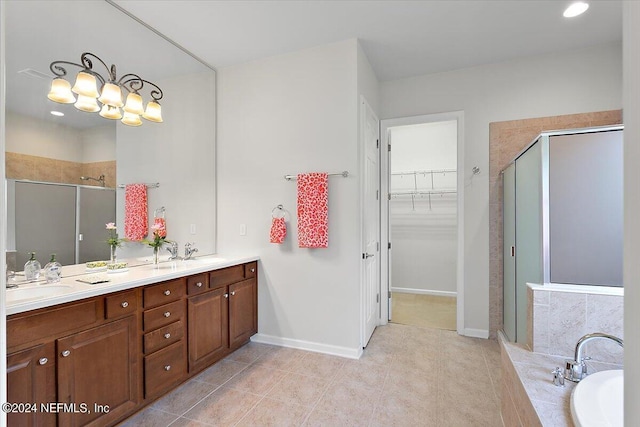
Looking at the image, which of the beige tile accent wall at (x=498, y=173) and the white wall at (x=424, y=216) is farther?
the white wall at (x=424, y=216)

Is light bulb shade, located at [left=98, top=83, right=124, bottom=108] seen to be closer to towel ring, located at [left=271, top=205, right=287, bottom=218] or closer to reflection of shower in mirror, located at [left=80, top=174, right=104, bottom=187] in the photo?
reflection of shower in mirror, located at [left=80, top=174, right=104, bottom=187]

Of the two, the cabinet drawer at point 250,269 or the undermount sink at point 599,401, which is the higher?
the cabinet drawer at point 250,269

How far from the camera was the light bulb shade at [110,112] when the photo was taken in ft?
7.11

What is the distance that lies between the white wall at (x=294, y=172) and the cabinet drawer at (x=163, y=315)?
3.12ft

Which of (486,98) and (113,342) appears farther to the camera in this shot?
(486,98)

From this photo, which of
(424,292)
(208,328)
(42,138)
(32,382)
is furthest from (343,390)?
(424,292)

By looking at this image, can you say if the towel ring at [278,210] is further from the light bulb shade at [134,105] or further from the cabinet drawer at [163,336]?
the light bulb shade at [134,105]

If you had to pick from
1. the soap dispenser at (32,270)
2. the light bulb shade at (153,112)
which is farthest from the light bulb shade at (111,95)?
the soap dispenser at (32,270)

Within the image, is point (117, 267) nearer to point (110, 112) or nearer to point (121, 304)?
point (121, 304)

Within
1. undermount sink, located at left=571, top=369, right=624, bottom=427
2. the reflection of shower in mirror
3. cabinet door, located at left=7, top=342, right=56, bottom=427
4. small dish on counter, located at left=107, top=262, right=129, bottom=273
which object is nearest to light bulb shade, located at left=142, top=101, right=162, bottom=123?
the reflection of shower in mirror

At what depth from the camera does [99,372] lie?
1.63 meters

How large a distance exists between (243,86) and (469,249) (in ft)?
9.56

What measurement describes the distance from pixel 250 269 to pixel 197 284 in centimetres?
66

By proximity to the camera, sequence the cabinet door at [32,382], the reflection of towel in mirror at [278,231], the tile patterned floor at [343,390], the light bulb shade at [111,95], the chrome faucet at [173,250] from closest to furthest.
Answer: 1. the cabinet door at [32,382]
2. the tile patterned floor at [343,390]
3. the light bulb shade at [111,95]
4. the chrome faucet at [173,250]
5. the reflection of towel in mirror at [278,231]
